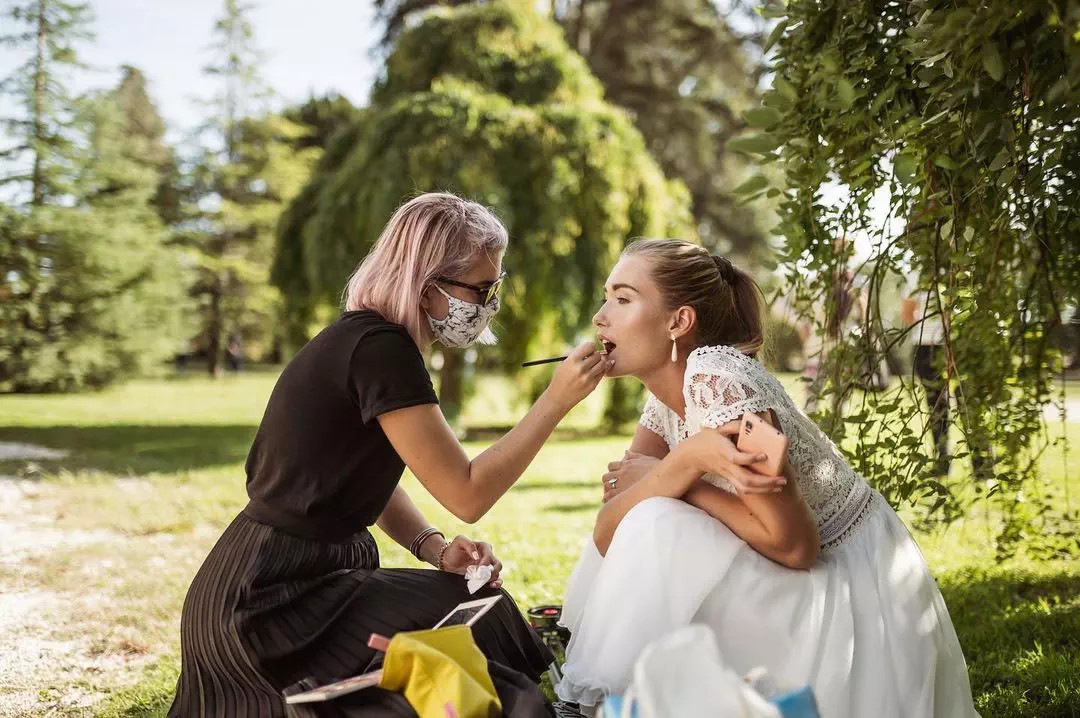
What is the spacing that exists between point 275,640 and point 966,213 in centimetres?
240

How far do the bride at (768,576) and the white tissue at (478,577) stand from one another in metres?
0.26

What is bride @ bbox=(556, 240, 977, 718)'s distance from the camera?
1.94 m

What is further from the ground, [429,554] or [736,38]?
[736,38]

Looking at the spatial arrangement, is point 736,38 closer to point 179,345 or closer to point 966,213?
point 179,345

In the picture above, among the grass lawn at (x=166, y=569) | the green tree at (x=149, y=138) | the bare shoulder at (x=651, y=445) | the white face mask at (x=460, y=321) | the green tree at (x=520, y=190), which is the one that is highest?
the green tree at (x=149, y=138)

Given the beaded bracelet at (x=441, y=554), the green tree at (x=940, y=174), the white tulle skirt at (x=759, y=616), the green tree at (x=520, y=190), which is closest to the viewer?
the white tulle skirt at (x=759, y=616)

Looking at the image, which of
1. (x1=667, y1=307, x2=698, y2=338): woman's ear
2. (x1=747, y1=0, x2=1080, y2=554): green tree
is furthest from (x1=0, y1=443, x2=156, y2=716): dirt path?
(x1=747, y1=0, x2=1080, y2=554): green tree

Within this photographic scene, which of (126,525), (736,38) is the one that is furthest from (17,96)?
(736,38)

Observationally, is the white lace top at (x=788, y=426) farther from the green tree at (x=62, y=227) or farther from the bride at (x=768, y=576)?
the green tree at (x=62, y=227)

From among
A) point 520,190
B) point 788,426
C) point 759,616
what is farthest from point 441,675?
point 520,190

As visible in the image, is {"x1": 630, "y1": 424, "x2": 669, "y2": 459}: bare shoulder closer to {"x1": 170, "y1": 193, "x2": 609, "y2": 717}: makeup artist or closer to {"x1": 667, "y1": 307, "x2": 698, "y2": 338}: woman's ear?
{"x1": 667, "y1": 307, "x2": 698, "y2": 338}: woman's ear

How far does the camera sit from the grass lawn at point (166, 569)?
113 inches

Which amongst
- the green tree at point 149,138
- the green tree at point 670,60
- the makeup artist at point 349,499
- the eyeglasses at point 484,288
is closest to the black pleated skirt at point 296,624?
the makeup artist at point 349,499

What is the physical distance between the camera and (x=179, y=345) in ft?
52.7
